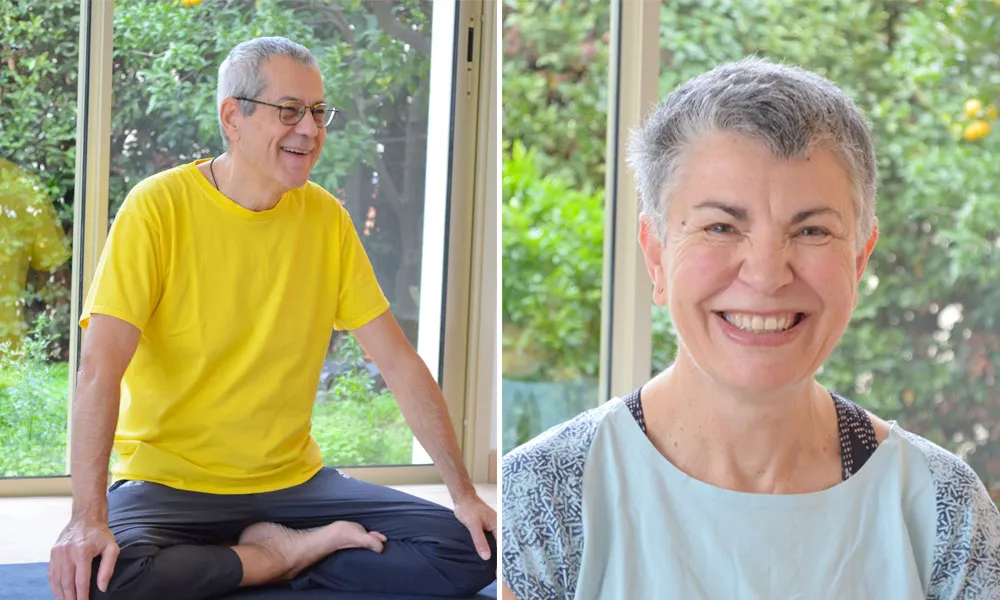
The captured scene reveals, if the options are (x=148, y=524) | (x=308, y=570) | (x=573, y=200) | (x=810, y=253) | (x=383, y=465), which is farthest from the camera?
(x=383, y=465)

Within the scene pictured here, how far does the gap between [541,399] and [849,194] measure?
0.36m

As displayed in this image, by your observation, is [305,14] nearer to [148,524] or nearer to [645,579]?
[148,524]

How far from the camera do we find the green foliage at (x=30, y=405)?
232 centimetres

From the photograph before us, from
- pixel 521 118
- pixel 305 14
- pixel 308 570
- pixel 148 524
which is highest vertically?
pixel 305 14

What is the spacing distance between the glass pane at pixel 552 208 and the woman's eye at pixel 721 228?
0.16 m

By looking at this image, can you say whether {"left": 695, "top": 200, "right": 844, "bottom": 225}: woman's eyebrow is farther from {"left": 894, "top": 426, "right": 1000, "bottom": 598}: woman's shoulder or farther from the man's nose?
the man's nose

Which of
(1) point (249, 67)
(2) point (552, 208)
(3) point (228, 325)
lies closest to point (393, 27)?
(1) point (249, 67)

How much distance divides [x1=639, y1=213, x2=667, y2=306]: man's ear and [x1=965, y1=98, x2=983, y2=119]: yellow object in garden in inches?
16.5

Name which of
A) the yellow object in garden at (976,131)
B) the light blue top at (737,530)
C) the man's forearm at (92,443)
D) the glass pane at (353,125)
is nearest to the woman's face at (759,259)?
the light blue top at (737,530)

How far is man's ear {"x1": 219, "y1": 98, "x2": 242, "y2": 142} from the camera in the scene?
5.98 feet

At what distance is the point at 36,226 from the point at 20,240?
0.05m

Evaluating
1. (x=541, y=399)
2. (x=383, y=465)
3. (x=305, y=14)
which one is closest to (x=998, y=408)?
(x=541, y=399)

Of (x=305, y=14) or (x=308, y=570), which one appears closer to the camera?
(x=308, y=570)

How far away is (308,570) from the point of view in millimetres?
1788
